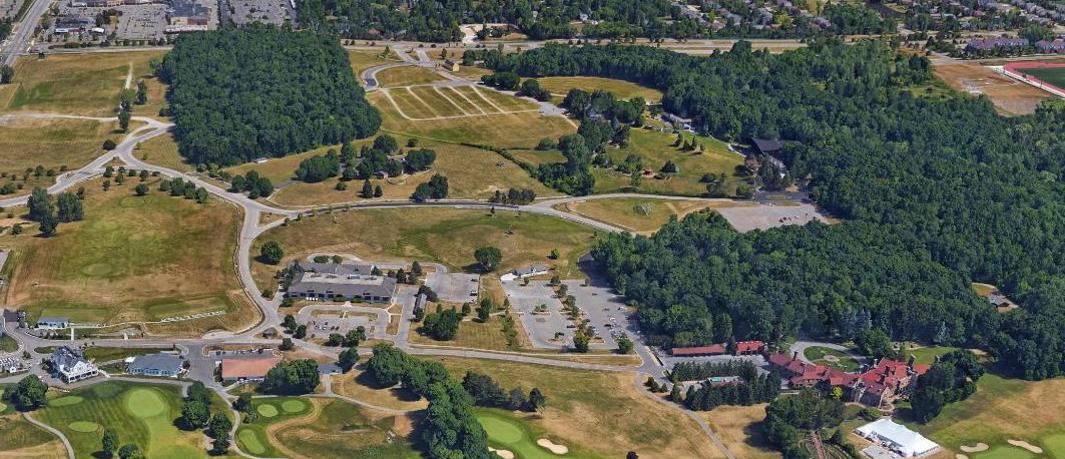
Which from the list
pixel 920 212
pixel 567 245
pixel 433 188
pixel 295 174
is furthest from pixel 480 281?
pixel 920 212

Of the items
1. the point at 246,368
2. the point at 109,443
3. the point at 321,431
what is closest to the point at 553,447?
the point at 321,431

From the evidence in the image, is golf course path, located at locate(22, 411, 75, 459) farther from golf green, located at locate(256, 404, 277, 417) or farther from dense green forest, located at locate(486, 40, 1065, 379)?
dense green forest, located at locate(486, 40, 1065, 379)

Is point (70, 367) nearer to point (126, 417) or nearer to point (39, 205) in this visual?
point (126, 417)

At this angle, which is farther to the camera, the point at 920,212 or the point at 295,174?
the point at 295,174

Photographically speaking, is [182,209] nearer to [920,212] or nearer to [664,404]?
[664,404]

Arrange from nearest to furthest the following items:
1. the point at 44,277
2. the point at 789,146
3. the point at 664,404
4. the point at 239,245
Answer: the point at 664,404
the point at 44,277
the point at 239,245
the point at 789,146

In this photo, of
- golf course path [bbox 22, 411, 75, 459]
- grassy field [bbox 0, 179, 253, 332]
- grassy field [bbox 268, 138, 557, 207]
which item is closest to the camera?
golf course path [bbox 22, 411, 75, 459]

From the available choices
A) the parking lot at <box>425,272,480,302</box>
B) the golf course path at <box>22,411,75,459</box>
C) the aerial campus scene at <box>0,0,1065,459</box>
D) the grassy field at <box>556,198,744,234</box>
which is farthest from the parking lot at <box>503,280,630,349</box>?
the golf course path at <box>22,411,75,459</box>
